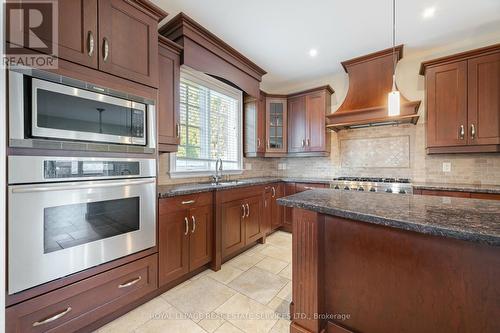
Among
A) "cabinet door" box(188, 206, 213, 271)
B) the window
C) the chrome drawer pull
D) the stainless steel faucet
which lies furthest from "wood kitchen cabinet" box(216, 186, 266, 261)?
the chrome drawer pull

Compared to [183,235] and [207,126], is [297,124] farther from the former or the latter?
[183,235]

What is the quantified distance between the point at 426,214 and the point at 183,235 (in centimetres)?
189

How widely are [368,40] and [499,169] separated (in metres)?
2.33

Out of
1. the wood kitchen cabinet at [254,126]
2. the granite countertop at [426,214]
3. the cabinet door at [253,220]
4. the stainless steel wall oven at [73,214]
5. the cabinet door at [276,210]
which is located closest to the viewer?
the granite countertop at [426,214]

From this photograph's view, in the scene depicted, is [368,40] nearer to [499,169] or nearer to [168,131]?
[499,169]

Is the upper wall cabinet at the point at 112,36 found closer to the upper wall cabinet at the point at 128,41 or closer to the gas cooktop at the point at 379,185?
the upper wall cabinet at the point at 128,41

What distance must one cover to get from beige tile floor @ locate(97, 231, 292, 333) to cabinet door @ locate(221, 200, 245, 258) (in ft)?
0.72

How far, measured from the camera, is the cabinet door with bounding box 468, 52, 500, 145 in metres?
2.40

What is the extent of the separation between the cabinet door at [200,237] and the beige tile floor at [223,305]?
0.20m

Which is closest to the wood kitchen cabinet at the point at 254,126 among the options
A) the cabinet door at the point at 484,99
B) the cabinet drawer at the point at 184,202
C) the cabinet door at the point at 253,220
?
the cabinet door at the point at 253,220

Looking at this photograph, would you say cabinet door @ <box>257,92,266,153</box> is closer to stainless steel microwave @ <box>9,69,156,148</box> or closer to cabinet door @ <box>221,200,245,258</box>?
cabinet door @ <box>221,200,245,258</box>

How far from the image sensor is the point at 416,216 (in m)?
0.98

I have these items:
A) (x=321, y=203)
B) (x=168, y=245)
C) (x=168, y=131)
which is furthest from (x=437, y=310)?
(x=168, y=131)

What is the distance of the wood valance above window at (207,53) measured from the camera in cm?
227
